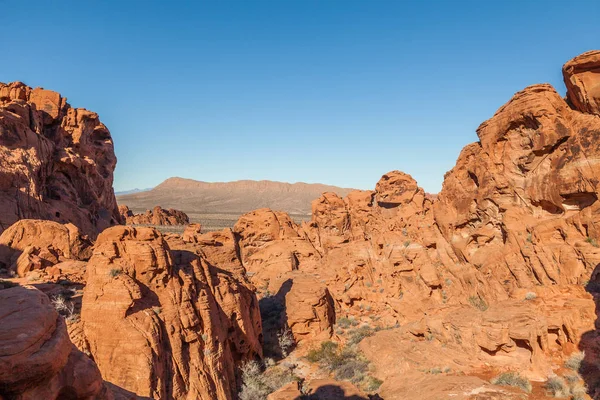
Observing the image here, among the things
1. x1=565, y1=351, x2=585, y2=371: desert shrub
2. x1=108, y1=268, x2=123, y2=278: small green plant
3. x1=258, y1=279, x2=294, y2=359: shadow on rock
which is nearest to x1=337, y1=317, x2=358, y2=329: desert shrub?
x1=258, y1=279, x2=294, y2=359: shadow on rock

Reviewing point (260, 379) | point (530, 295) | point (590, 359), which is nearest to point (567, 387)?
point (590, 359)

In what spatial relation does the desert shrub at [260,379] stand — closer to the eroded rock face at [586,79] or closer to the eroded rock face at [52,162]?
the eroded rock face at [586,79]

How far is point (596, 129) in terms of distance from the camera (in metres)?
13.9

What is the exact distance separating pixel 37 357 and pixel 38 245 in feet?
55.1

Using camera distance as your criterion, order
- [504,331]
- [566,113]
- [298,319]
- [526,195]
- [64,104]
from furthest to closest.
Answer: [64,104] → [298,319] → [526,195] → [566,113] → [504,331]

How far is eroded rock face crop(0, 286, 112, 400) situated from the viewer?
11.8 ft

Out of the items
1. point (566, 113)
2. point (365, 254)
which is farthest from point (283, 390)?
point (566, 113)

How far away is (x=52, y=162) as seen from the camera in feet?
98.5

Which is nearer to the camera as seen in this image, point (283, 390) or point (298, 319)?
point (283, 390)

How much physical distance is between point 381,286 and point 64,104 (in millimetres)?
37085

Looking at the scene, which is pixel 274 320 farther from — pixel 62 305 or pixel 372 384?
pixel 62 305

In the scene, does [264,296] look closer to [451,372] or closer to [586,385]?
[451,372]

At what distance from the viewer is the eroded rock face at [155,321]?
33.5 ft

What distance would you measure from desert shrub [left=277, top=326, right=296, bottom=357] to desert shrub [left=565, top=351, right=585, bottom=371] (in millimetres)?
11919
